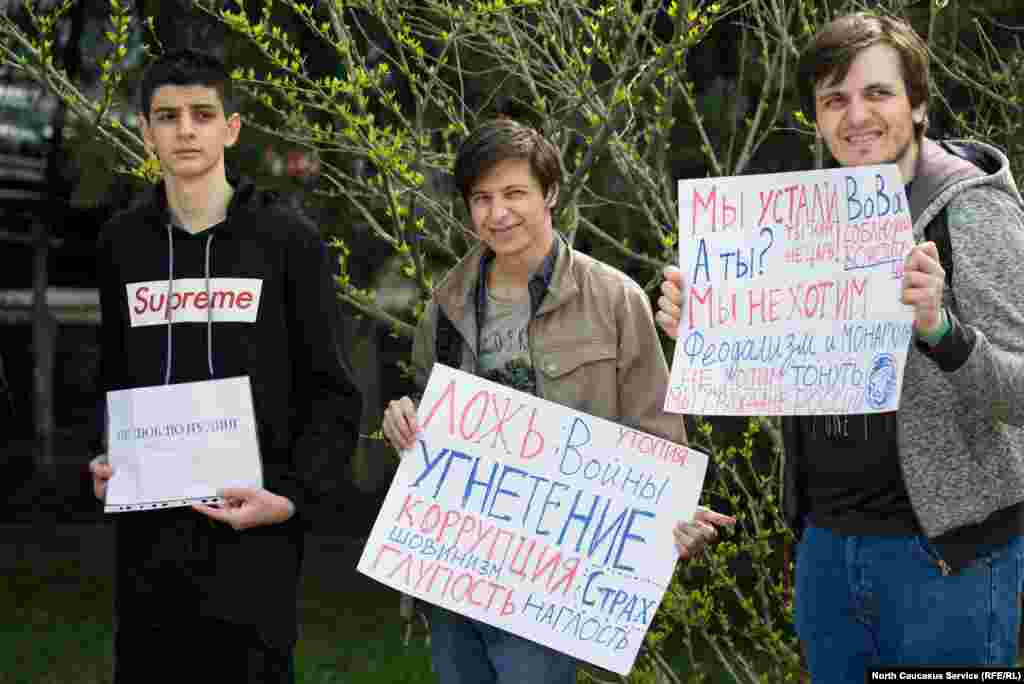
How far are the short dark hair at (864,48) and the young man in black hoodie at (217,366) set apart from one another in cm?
110

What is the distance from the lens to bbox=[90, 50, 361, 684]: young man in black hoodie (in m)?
2.99

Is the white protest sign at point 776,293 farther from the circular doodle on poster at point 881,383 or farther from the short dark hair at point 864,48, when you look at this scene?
the short dark hair at point 864,48

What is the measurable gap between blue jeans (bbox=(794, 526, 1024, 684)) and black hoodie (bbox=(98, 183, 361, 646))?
103cm

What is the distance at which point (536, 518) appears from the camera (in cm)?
305

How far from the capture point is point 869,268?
2.69 m

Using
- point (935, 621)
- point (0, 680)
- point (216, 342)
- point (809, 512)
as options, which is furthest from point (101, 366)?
point (0, 680)

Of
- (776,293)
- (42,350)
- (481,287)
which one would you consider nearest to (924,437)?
(776,293)

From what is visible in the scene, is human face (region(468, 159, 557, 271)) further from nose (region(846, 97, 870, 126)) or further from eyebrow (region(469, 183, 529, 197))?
nose (region(846, 97, 870, 126))

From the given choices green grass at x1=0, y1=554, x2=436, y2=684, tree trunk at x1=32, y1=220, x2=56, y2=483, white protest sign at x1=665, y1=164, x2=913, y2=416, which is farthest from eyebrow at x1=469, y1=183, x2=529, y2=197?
tree trunk at x1=32, y1=220, x2=56, y2=483

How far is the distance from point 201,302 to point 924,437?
1438 mm

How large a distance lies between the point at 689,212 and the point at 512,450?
24.2 inches

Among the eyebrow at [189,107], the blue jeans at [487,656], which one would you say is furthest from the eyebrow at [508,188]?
the blue jeans at [487,656]

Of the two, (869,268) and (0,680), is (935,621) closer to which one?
(869,268)

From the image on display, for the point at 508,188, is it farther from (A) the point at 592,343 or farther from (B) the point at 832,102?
(B) the point at 832,102
